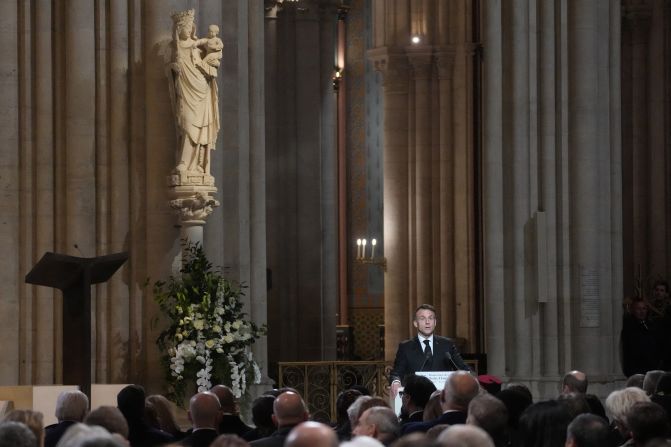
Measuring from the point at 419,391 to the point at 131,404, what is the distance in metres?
1.95

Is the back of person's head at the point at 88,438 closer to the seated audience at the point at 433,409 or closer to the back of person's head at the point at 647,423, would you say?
the back of person's head at the point at 647,423

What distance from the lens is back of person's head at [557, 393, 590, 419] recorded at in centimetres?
966

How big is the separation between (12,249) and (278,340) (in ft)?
35.2

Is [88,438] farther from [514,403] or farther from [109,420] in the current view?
[514,403]

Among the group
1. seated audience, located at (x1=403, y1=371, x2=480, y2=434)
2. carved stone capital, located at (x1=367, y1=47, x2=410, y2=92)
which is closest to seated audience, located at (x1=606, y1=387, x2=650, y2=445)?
seated audience, located at (x1=403, y1=371, x2=480, y2=434)

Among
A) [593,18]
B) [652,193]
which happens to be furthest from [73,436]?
[652,193]

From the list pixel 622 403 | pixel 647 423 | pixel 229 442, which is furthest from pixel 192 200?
pixel 229 442

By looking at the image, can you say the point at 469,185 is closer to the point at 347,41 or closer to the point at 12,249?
the point at 347,41

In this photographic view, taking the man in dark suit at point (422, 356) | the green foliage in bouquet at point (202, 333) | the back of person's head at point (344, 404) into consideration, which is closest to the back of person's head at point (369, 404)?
the back of person's head at point (344, 404)

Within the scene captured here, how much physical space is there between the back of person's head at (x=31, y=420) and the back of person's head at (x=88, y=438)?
68cm

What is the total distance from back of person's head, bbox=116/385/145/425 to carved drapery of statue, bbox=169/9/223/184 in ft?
19.5

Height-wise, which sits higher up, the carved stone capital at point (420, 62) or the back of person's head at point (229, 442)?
the carved stone capital at point (420, 62)

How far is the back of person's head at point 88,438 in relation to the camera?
599 centimetres

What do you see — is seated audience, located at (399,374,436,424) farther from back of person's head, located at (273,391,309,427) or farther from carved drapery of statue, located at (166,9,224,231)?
carved drapery of statue, located at (166,9,224,231)
